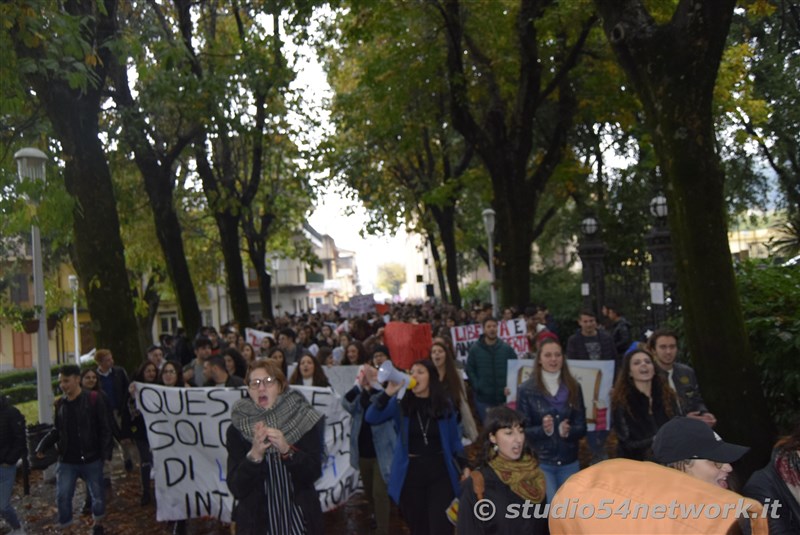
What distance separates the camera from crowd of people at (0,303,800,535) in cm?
381

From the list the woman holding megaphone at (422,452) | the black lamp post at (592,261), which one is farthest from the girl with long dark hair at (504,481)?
the black lamp post at (592,261)

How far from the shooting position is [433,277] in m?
86.9

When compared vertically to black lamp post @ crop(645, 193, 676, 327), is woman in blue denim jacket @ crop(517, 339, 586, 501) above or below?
below

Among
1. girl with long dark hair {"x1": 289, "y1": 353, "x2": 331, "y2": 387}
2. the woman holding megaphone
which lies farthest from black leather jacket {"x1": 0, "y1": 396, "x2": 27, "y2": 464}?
the woman holding megaphone

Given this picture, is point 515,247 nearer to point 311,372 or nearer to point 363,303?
point 311,372

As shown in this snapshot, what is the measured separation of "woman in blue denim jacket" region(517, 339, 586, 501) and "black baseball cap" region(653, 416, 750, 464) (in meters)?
2.55

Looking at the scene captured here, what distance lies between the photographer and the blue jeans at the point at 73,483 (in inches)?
287

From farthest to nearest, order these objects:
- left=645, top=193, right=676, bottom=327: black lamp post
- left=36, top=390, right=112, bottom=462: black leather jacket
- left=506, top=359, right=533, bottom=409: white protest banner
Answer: left=645, top=193, right=676, bottom=327: black lamp post < left=506, top=359, right=533, bottom=409: white protest banner < left=36, top=390, right=112, bottom=462: black leather jacket

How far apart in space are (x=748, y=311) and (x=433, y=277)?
78386mm

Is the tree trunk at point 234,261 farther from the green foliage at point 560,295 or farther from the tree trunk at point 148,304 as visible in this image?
the tree trunk at point 148,304

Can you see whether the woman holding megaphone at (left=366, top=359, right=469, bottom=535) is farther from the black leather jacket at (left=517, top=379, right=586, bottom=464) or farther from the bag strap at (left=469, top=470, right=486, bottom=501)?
the bag strap at (left=469, top=470, right=486, bottom=501)

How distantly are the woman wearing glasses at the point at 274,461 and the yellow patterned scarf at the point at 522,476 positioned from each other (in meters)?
1.04

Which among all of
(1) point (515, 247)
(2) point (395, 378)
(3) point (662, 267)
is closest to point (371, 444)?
(2) point (395, 378)

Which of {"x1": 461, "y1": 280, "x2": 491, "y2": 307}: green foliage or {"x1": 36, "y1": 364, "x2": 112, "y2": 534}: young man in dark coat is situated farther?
{"x1": 461, "y1": 280, "x2": 491, "y2": 307}: green foliage
